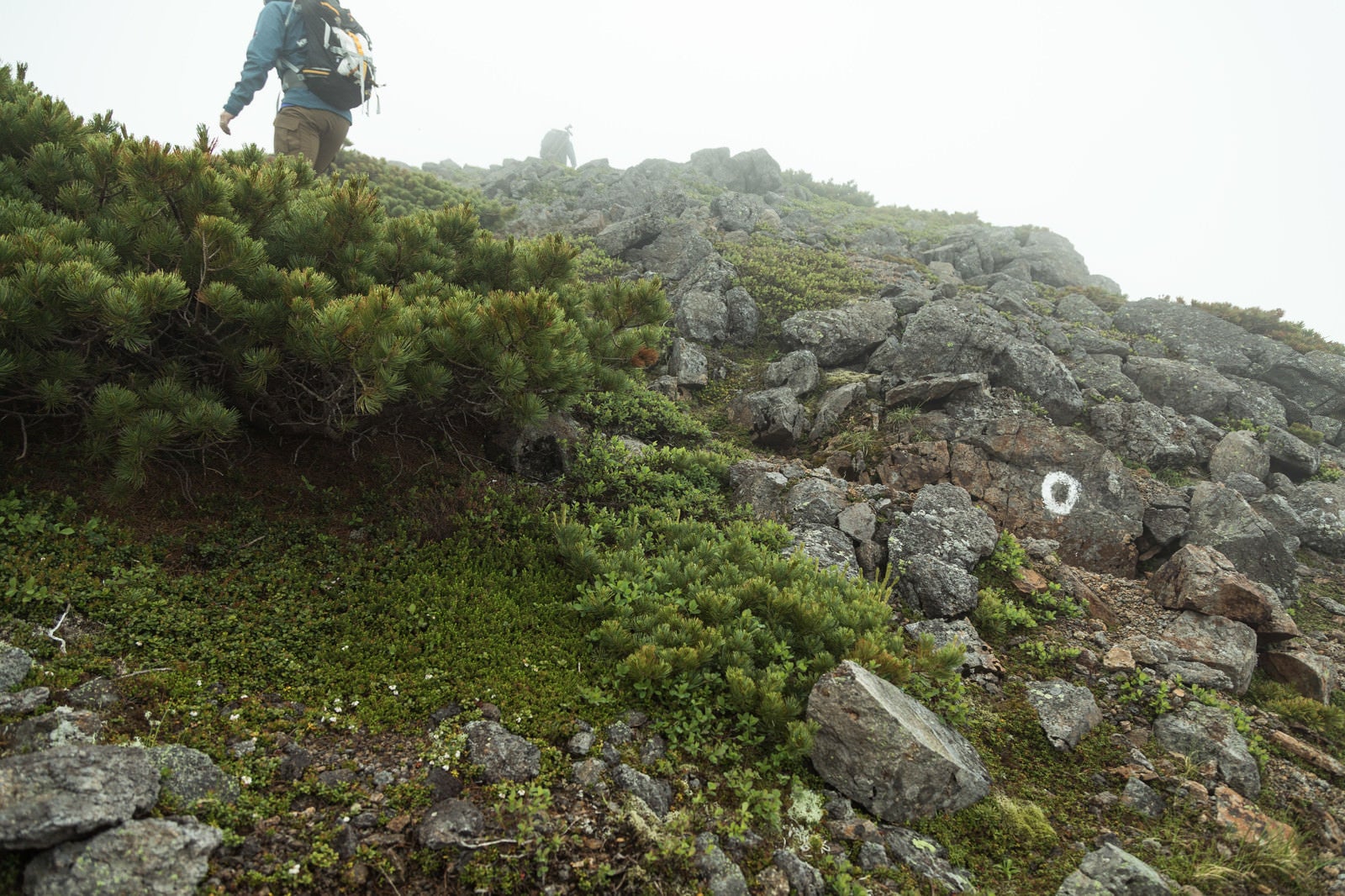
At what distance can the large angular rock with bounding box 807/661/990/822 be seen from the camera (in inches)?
173

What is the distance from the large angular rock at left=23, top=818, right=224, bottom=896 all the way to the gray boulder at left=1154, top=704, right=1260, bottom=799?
7.46 metres

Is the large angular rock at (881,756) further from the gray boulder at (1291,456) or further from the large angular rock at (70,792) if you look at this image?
the gray boulder at (1291,456)

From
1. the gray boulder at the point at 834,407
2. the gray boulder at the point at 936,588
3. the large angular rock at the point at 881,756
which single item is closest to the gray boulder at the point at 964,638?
the gray boulder at the point at 936,588

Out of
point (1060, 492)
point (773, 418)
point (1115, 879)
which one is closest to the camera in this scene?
point (1115, 879)

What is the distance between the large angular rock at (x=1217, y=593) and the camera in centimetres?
693

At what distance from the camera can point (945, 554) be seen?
7.62 m

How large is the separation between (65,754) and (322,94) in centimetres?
1022

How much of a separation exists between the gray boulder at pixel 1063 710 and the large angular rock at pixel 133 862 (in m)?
6.50

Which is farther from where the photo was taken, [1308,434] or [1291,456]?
[1308,434]

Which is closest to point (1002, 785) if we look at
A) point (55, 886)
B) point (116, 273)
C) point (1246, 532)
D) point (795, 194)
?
point (55, 886)

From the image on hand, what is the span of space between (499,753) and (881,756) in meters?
2.75

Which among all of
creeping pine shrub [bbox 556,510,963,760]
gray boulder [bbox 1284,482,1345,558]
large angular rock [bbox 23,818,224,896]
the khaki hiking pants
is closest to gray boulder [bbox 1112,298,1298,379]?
gray boulder [bbox 1284,482,1345,558]

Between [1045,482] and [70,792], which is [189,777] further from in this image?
[1045,482]

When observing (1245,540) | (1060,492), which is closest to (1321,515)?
(1245,540)
